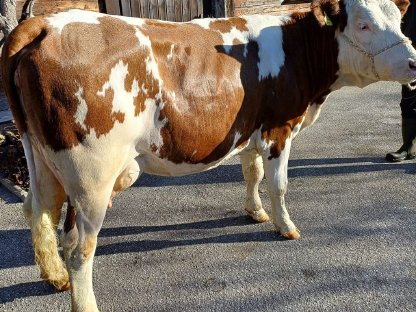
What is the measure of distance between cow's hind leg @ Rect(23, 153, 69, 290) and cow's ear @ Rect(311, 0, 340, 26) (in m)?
2.13

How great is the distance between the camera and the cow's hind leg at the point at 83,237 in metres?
2.49

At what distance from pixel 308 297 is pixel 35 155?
1956mm

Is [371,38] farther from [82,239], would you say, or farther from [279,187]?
[82,239]

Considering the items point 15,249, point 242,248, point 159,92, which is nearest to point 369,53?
point 159,92

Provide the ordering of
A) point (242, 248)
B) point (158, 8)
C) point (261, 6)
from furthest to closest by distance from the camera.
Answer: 1. point (261, 6)
2. point (158, 8)
3. point (242, 248)

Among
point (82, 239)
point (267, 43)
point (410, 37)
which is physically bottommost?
point (82, 239)

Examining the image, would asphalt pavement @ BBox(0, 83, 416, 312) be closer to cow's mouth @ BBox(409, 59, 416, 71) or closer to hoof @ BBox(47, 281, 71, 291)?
hoof @ BBox(47, 281, 71, 291)

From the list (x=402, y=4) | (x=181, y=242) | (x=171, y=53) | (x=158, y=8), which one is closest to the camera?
(x=171, y=53)

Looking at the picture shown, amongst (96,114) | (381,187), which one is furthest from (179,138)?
(381,187)

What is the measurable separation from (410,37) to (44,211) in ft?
13.2

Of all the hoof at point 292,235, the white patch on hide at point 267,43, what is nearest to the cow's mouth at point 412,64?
the white patch on hide at point 267,43

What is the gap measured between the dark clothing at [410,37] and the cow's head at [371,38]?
62.7 inches

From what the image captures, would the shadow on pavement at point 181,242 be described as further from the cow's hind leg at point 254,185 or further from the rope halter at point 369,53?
the rope halter at point 369,53

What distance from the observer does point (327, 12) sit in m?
3.19
